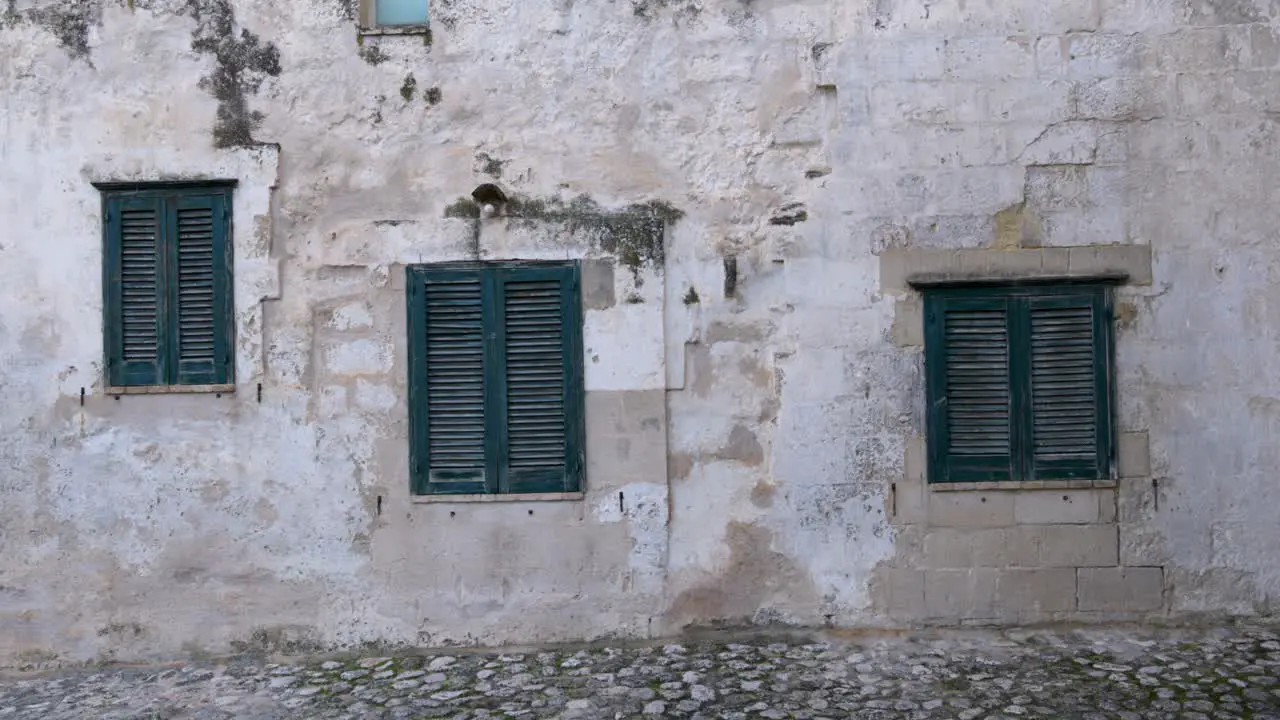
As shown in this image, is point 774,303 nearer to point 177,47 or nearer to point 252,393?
point 252,393

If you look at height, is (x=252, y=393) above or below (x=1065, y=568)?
above

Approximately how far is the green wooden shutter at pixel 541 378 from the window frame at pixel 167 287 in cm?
148

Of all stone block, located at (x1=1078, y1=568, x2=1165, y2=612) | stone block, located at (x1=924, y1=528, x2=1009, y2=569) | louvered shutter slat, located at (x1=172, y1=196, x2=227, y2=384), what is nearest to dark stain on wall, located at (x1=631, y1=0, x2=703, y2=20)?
louvered shutter slat, located at (x1=172, y1=196, x2=227, y2=384)

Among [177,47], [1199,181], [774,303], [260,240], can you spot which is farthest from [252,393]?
[1199,181]

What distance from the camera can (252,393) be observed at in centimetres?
614

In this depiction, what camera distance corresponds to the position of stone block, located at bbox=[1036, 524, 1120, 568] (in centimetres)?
600

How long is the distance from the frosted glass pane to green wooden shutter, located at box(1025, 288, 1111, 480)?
12.2ft

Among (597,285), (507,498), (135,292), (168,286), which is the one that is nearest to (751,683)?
(507,498)

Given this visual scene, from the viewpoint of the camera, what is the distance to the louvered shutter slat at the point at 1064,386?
6027 mm

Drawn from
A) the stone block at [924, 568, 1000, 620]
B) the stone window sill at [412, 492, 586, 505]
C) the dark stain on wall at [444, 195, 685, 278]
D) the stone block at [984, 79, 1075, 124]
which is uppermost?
the stone block at [984, 79, 1075, 124]

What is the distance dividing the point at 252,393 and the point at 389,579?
1250 mm

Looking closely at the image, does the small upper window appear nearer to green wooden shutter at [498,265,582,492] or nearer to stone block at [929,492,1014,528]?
green wooden shutter at [498,265,582,492]

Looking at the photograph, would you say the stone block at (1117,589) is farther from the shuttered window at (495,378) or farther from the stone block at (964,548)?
the shuttered window at (495,378)

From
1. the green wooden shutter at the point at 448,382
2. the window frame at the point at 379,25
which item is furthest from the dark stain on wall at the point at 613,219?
the window frame at the point at 379,25
